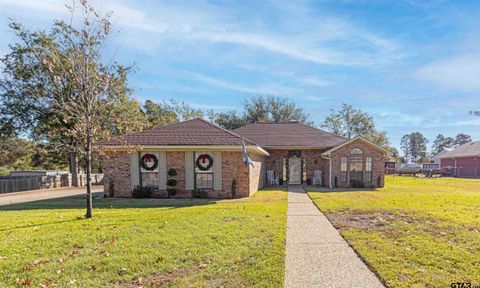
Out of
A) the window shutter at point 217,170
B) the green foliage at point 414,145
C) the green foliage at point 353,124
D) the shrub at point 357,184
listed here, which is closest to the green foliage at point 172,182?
the window shutter at point 217,170

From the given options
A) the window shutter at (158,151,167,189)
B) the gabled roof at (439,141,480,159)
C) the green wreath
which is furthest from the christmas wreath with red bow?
the gabled roof at (439,141,480,159)

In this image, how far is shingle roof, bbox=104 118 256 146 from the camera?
45.0 ft

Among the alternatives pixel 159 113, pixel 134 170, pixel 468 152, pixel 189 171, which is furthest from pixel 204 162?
pixel 468 152

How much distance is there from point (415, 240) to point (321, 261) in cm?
256

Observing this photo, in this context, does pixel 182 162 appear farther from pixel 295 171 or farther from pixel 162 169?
pixel 295 171

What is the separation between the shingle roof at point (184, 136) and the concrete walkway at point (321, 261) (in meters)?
7.17

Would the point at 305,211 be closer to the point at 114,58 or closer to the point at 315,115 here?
the point at 114,58

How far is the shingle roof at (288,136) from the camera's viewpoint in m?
20.9

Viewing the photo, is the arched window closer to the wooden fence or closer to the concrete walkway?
the concrete walkway

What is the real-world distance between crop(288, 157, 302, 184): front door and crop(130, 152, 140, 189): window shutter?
11519 mm

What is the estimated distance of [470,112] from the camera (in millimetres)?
13359

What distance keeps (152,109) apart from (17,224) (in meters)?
29.3

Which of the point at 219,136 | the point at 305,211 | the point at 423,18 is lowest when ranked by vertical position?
the point at 305,211

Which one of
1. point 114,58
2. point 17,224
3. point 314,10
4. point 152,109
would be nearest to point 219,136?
point 114,58
